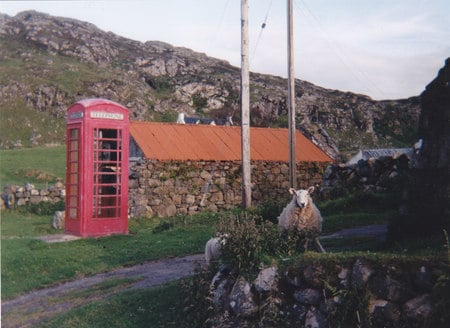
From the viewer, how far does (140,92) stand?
228 ft

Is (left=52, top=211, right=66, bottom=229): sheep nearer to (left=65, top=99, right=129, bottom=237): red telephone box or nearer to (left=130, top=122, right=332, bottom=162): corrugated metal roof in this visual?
(left=65, top=99, right=129, bottom=237): red telephone box

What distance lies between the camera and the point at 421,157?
8203mm

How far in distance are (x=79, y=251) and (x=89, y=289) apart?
10.3 feet

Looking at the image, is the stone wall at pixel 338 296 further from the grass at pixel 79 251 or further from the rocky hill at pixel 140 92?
the rocky hill at pixel 140 92

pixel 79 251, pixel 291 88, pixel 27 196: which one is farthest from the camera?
pixel 27 196

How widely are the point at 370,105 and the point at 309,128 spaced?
43166 mm

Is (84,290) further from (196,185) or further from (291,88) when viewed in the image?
(196,185)

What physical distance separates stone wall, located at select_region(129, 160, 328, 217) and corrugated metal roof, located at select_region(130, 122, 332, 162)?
31cm

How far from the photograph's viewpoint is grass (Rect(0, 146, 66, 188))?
28.2 m

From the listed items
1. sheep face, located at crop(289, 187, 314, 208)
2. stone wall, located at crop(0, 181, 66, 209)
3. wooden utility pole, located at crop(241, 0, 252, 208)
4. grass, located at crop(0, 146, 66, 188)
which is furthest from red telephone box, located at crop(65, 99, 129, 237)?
grass, located at crop(0, 146, 66, 188)

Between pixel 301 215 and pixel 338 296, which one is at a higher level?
pixel 301 215

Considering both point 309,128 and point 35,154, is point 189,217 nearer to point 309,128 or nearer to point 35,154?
point 309,128

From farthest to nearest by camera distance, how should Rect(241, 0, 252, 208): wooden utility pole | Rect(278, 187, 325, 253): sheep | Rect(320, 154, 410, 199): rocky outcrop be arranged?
Rect(320, 154, 410, 199): rocky outcrop
Rect(241, 0, 252, 208): wooden utility pole
Rect(278, 187, 325, 253): sheep

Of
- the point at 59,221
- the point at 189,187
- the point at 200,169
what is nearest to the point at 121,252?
the point at 59,221
